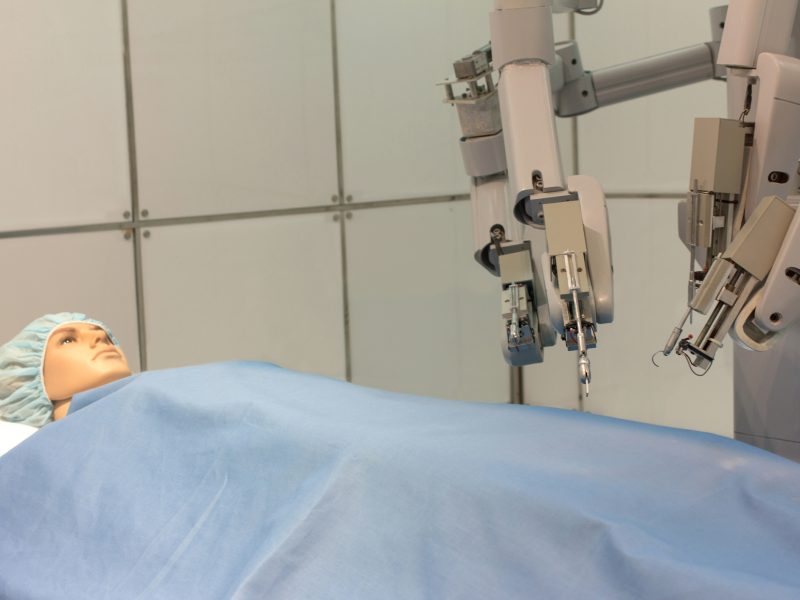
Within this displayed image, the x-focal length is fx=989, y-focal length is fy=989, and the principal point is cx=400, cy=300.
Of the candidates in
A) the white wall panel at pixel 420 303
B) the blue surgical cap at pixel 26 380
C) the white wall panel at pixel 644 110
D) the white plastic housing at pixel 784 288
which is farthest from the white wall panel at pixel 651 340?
the blue surgical cap at pixel 26 380

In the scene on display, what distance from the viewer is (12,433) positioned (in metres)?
2.35

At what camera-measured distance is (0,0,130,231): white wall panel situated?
318 cm

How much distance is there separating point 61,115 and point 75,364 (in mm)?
1192

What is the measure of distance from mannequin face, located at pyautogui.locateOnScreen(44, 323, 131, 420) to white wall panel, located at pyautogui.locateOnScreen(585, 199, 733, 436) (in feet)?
7.05

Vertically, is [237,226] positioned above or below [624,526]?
above

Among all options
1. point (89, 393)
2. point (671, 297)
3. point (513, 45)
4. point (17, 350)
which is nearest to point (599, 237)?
point (513, 45)

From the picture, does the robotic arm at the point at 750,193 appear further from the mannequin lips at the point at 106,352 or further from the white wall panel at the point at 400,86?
the white wall panel at the point at 400,86

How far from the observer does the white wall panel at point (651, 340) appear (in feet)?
12.2

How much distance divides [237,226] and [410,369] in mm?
1026

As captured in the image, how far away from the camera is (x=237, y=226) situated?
12.5 ft

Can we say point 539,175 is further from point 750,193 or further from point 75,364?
point 75,364

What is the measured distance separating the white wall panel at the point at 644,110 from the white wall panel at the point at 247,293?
3.76 feet

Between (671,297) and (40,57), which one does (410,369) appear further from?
(40,57)

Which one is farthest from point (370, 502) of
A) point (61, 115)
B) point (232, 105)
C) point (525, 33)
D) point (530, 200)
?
point (232, 105)
